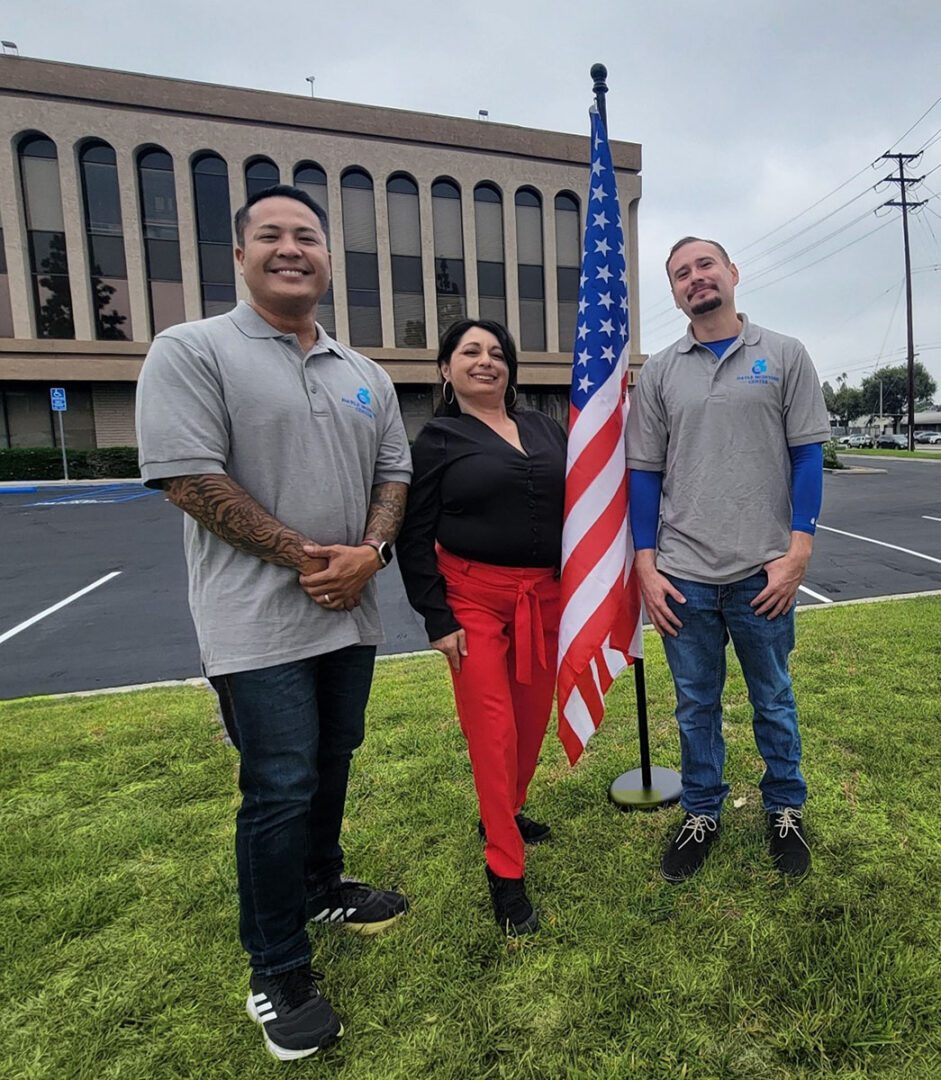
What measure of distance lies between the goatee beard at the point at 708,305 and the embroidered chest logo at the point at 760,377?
0.26m

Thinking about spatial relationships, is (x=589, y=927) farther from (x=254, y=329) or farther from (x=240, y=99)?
(x=240, y=99)

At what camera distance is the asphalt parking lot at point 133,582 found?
6.07 m

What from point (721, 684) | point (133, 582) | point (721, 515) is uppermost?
point (721, 515)

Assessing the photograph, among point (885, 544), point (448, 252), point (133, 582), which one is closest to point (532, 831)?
point (133, 582)

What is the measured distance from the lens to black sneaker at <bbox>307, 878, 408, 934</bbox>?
235 centimetres

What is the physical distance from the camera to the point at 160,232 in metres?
23.2

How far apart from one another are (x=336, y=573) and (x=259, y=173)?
88.4 ft

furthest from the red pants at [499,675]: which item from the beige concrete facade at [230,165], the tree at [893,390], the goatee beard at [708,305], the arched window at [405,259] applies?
the tree at [893,390]

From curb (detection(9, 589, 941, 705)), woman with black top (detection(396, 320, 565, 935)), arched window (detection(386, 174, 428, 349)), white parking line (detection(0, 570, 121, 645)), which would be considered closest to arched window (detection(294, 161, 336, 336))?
arched window (detection(386, 174, 428, 349))

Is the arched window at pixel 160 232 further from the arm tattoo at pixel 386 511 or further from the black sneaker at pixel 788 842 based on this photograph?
the black sneaker at pixel 788 842

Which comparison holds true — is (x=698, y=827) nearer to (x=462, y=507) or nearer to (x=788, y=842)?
(x=788, y=842)

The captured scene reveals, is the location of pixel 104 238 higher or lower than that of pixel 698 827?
higher

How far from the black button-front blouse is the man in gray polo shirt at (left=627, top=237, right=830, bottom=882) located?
511mm

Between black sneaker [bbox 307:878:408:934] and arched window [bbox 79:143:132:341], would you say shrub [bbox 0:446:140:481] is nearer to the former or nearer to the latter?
arched window [bbox 79:143:132:341]
